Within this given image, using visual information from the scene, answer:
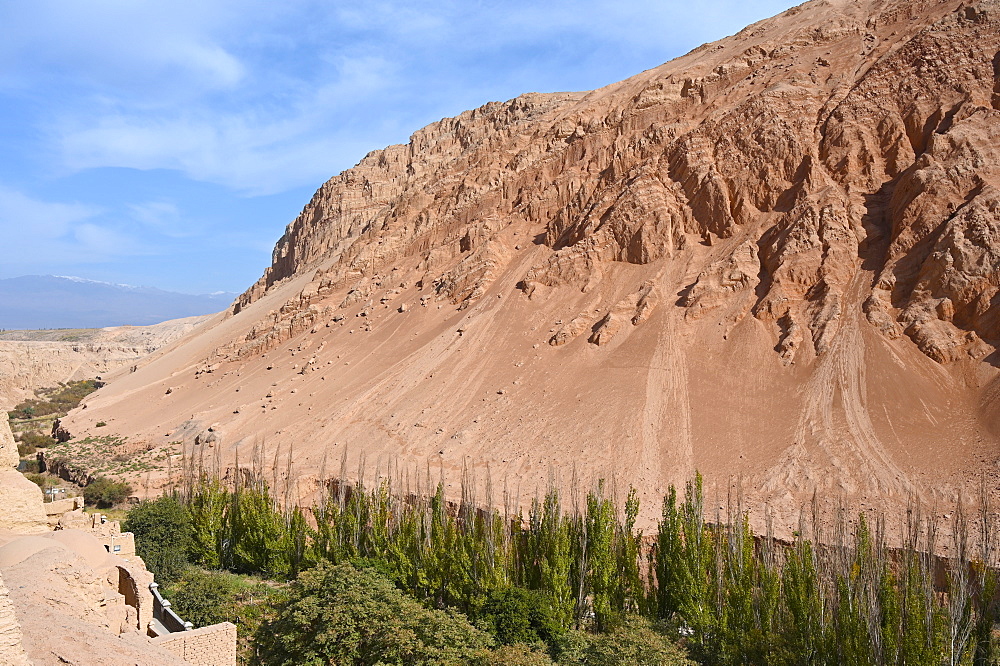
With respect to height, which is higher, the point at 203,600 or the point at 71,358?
the point at 71,358

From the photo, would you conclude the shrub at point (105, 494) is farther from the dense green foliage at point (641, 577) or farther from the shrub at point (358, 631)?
the shrub at point (358, 631)

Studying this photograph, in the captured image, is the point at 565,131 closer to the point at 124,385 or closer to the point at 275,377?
the point at 275,377

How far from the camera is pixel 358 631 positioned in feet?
47.1

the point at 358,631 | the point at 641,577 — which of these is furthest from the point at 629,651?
the point at 641,577

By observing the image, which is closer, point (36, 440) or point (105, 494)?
point (105, 494)

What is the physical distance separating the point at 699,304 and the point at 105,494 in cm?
2879

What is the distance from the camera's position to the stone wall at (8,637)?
23.1ft

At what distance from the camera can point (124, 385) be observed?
55.2 m

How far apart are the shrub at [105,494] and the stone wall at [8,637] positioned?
2749 centimetres

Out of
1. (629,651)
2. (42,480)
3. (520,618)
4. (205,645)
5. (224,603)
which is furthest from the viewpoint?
(42,480)

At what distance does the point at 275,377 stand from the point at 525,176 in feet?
70.9

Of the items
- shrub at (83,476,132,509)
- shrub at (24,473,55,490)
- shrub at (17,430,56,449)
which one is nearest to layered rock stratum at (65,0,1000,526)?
shrub at (17,430,56,449)

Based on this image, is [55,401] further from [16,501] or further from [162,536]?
[16,501]

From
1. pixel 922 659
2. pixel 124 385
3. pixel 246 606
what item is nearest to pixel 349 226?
pixel 124 385
